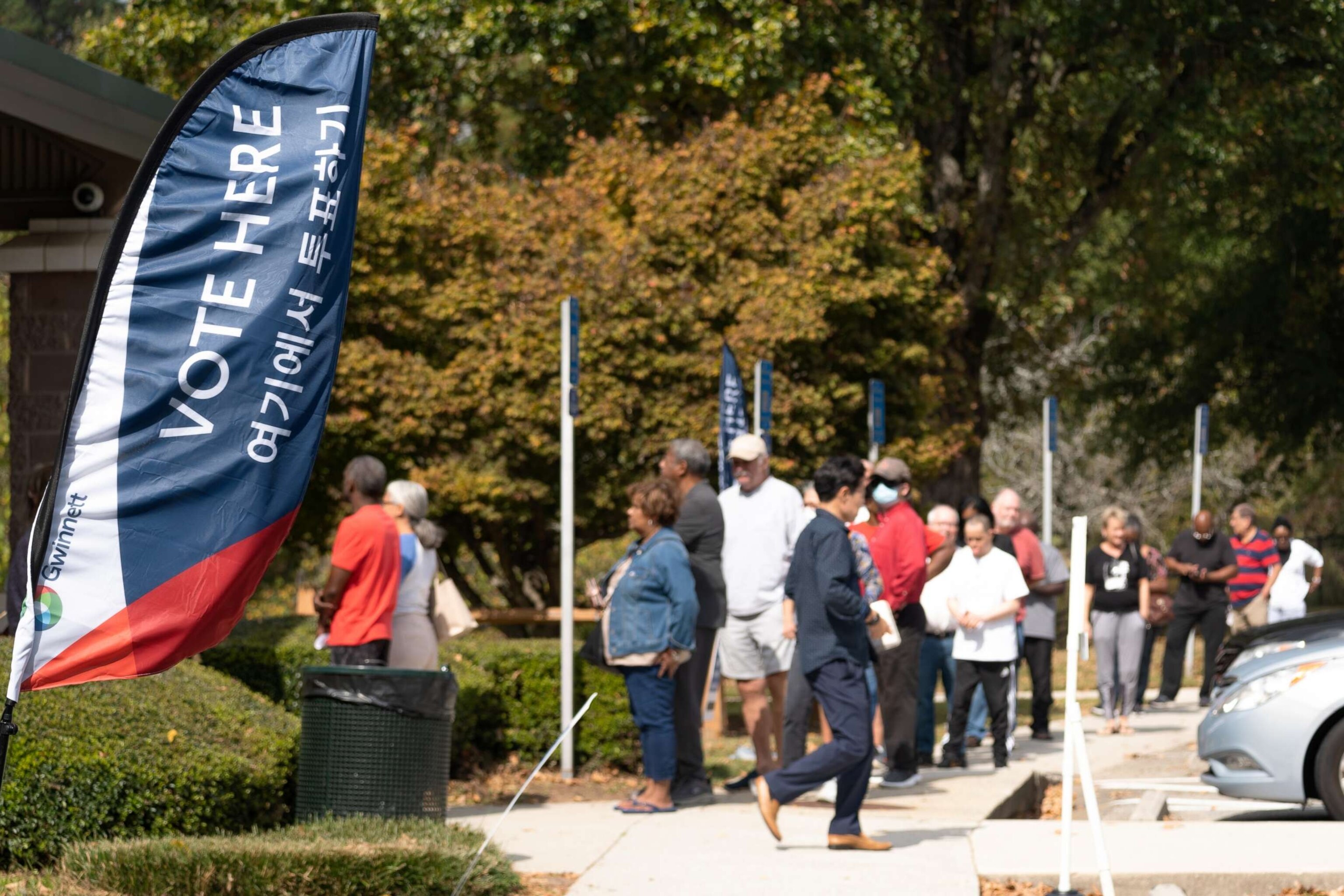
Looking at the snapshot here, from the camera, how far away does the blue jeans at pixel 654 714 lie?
9.45 metres

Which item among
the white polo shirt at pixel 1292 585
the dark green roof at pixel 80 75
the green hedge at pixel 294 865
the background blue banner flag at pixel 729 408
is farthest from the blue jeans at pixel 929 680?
the white polo shirt at pixel 1292 585

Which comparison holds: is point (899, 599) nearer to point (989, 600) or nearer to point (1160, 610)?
point (989, 600)

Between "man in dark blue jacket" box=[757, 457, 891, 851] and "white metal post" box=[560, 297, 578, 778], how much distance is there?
2675 millimetres

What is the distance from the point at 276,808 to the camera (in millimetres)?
7910

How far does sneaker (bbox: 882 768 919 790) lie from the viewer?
10.9 metres

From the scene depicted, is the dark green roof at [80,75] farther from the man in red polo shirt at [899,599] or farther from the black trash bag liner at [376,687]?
the man in red polo shirt at [899,599]

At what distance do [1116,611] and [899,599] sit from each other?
4.68m

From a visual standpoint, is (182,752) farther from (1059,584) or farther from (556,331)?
(556,331)

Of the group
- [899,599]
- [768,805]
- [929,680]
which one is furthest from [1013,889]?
[929,680]

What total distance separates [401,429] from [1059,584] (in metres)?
7.12

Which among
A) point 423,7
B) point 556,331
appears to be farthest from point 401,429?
point 423,7

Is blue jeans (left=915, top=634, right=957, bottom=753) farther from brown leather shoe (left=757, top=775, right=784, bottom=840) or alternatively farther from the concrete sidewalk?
brown leather shoe (left=757, top=775, right=784, bottom=840)

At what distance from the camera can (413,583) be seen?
938cm

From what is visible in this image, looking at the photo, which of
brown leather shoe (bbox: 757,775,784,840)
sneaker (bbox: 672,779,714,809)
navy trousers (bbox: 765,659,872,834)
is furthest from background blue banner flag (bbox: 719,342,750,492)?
brown leather shoe (bbox: 757,775,784,840)
